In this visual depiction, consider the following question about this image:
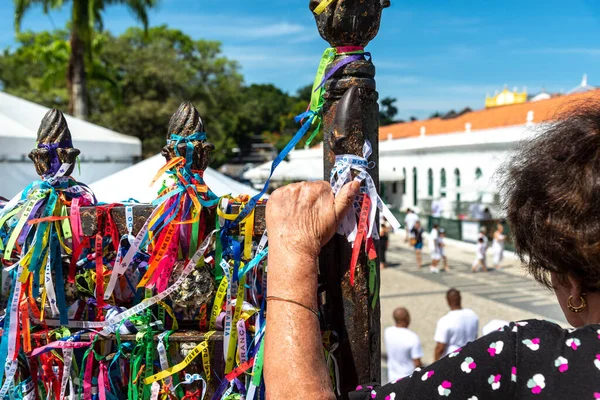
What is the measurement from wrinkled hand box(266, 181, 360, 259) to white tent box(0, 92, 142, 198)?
424 centimetres

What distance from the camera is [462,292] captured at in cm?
1200

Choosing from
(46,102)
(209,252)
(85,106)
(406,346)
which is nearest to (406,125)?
(46,102)

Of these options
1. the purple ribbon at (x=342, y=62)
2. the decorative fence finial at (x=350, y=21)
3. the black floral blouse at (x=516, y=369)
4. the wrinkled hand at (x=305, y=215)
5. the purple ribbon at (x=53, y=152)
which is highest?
the decorative fence finial at (x=350, y=21)

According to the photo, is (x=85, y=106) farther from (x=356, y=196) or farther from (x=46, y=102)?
(x=356, y=196)

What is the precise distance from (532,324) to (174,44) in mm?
42210

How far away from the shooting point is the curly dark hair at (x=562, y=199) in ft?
3.90

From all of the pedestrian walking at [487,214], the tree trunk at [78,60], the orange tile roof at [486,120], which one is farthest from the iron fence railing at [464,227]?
the tree trunk at [78,60]

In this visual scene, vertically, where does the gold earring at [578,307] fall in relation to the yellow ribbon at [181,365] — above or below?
above

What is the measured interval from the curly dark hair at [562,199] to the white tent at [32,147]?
463cm

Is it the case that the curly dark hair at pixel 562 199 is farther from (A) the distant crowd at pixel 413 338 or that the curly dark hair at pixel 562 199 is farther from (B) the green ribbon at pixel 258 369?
(A) the distant crowd at pixel 413 338

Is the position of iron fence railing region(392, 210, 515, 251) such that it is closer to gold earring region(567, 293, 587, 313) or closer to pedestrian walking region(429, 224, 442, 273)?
pedestrian walking region(429, 224, 442, 273)

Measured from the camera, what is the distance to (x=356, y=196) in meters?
1.56

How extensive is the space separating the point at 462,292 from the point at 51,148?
11180 mm

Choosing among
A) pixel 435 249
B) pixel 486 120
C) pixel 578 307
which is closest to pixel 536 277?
pixel 578 307
